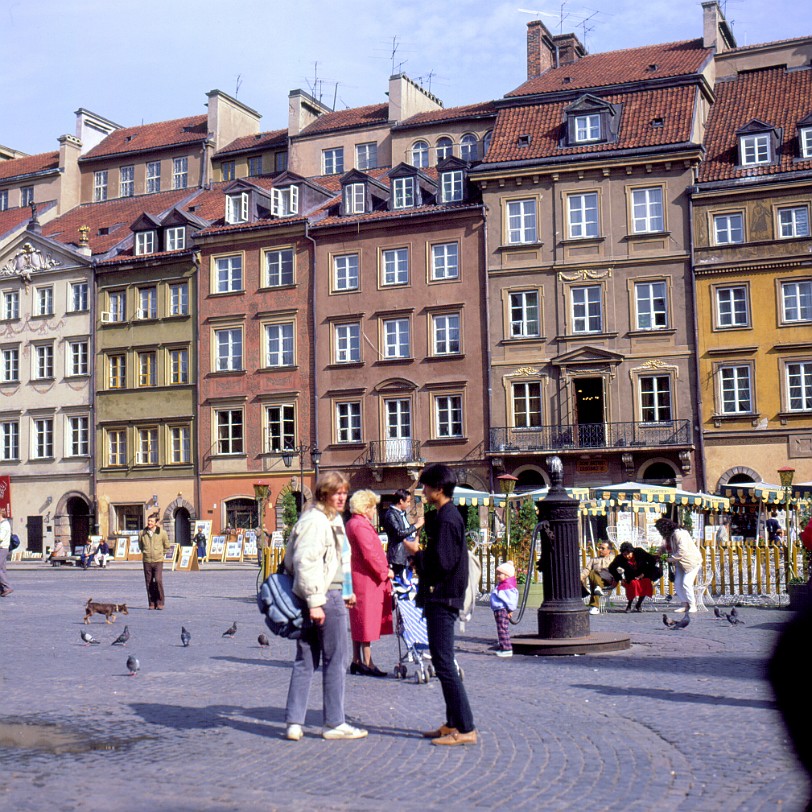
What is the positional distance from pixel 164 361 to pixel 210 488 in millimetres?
5714

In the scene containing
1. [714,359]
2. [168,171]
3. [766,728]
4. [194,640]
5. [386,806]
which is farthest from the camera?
[168,171]

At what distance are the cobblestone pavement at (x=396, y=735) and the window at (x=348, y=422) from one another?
30.7 m

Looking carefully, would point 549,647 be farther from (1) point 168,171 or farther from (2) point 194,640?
(1) point 168,171

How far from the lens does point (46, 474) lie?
5081cm

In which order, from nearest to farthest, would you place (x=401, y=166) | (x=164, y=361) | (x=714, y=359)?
(x=714, y=359), (x=401, y=166), (x=164, y=361)

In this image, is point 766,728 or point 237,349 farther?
point 237,349

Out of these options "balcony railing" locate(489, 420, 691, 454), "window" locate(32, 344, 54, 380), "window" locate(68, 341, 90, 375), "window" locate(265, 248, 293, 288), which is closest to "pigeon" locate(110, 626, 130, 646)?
"balcony railing" locate(489, 420, 691, 454)

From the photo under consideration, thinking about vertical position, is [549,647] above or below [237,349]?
below

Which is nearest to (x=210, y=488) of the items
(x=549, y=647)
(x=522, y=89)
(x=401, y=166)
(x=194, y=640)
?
(x=401, y=166)

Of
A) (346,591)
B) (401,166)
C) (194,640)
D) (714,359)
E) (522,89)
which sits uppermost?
(522,89)

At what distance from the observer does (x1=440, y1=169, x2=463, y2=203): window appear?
1738 inches

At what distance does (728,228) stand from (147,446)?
79.7ft

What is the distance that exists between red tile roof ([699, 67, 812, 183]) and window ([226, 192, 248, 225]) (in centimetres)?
1786

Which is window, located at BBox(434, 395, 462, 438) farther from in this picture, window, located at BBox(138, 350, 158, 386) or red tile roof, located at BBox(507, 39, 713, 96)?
window, located at BBox(138, 350, 158, 386)
